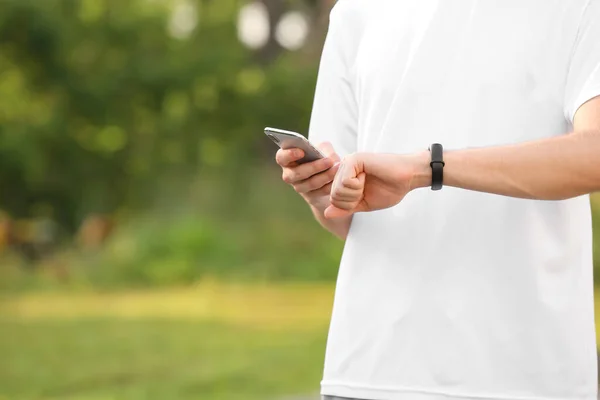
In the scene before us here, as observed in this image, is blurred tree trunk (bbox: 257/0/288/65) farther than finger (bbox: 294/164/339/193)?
Yes

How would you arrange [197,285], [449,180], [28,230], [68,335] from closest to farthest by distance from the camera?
[449,180]
[68,335]
[197,285]
[28,230]

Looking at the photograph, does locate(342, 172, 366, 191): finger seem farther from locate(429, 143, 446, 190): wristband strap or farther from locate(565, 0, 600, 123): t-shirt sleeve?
locate(565, 0, 600, 123): t-shirt sleeve

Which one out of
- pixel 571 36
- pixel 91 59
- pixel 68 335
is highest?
pixel 91 59

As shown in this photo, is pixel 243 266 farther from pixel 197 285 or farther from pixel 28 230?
pixel 28 230

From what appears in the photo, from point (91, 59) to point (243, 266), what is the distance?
3.19 metres

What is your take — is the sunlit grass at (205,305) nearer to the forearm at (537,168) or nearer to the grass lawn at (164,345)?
the grass lawn at (164,345)

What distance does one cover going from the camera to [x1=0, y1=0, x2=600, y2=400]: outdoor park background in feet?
44.3

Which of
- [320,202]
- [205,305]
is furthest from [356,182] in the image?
[205,305]

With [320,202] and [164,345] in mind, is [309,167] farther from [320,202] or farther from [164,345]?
[164,345]

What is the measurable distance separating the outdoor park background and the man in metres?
9.01

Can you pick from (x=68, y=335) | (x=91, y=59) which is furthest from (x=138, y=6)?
(x=68, y=335)

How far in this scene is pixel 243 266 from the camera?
51.3ft

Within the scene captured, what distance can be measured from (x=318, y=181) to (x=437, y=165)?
0.31m

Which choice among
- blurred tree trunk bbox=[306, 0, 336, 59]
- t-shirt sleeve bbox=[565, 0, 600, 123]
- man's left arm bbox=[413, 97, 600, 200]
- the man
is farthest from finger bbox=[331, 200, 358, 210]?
blurred tree trunk bbox=[306, 0, 336, 59]
